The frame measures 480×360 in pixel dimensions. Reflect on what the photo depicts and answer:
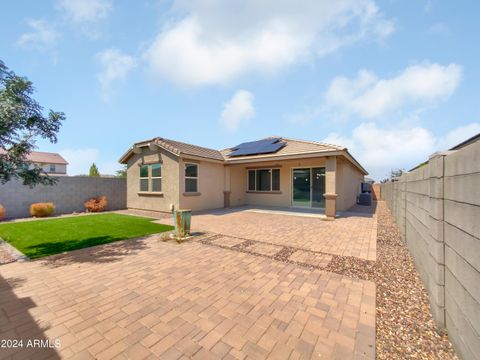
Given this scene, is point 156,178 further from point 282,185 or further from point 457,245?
point 457,245

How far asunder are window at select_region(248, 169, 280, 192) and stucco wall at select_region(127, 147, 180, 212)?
6.31 metres

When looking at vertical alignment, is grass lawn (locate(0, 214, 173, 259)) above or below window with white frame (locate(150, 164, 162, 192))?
below

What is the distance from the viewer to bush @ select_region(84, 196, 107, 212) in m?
13.7

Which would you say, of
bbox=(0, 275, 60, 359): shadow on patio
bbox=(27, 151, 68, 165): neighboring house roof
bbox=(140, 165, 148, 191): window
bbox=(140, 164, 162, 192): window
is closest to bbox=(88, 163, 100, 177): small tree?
bbox=(27, 151, 68, 165): neighboring house roof

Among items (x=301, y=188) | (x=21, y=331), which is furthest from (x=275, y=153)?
(x=21, y=331)

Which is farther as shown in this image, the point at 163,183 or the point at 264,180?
the point at 264,180

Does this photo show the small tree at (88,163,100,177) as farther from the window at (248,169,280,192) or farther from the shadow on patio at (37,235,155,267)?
the shadow on patio at (37,235,155,267)

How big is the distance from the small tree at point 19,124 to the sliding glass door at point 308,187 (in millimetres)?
12008

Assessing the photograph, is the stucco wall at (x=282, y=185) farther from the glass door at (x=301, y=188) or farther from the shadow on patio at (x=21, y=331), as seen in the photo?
the shadow on patio at (x=21, y=331)

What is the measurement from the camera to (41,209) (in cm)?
1156

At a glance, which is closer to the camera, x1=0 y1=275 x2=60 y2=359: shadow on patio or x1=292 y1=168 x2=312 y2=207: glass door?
x1=0 y1=275 x2=60 y2=359: shadow on patio

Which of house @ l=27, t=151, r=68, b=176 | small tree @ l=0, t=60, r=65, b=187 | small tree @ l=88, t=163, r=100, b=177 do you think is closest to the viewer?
small tree @ l=0, t=60, r=65, b=187

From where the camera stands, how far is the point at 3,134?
4.86 meters

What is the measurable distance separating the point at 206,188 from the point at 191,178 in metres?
1.35
